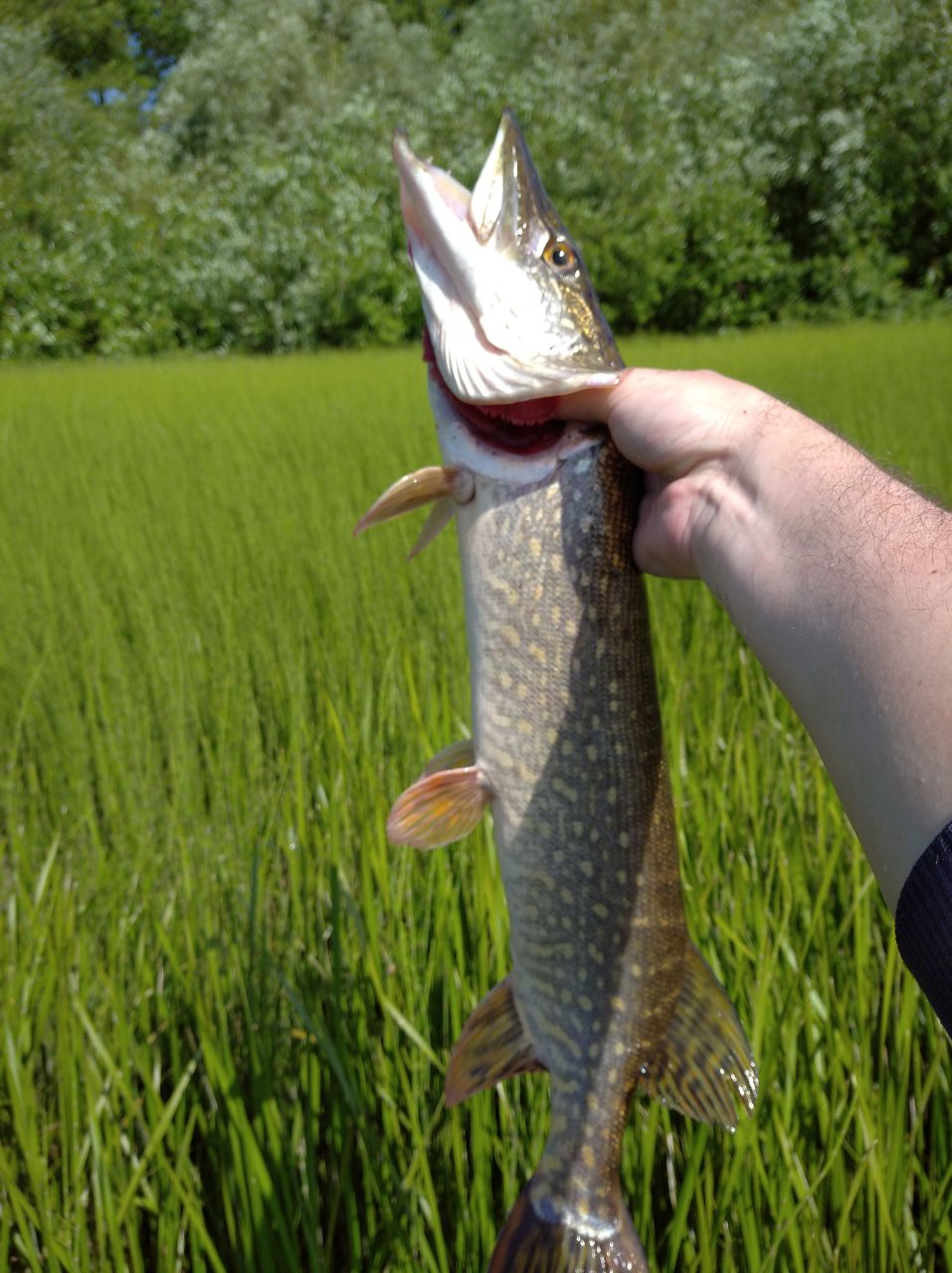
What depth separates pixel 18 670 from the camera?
2.36m

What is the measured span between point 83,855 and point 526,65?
1681 cm

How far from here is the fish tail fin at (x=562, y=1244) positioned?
0.96 metres

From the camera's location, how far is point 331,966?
145 cm

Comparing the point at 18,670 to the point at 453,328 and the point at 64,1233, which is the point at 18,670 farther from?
the point at 453,328

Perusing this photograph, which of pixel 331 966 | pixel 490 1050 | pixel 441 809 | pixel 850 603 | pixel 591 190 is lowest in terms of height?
pixel 331 966

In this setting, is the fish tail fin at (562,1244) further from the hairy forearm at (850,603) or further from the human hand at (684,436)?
the human hand at (684,436)

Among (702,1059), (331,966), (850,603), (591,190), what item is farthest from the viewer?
(591,190)

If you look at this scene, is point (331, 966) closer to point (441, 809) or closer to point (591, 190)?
point (441, 809)

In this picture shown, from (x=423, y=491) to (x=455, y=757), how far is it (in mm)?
266

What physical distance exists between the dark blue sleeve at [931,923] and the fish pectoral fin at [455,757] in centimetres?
46

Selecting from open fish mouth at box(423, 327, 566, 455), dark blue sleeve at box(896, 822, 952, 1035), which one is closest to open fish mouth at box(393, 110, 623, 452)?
open fish mouth at box(423, 327, 566, 455)

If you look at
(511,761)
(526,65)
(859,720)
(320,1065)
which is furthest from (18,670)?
(526,65)

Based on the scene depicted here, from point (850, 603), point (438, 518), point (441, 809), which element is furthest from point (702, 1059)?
point (438, 518)

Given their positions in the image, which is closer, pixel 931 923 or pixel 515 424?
pixel 931 923
